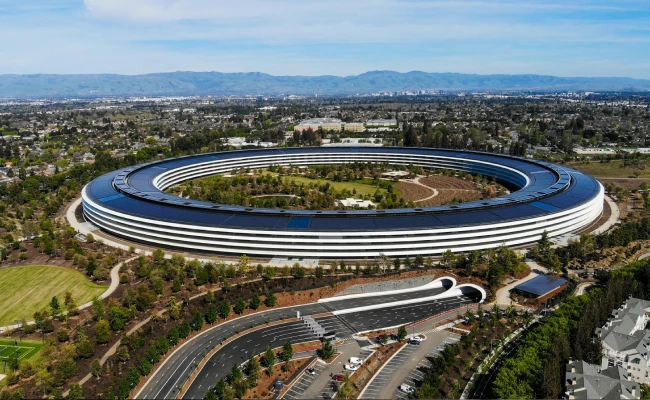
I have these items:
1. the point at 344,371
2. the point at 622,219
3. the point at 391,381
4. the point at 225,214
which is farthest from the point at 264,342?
the point at 622,219

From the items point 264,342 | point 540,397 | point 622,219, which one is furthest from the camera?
point 622,219

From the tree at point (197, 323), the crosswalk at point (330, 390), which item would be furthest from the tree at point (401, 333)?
the tree at point (197, 323)

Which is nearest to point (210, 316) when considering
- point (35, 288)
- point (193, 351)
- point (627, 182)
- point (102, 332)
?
point (193, 351)

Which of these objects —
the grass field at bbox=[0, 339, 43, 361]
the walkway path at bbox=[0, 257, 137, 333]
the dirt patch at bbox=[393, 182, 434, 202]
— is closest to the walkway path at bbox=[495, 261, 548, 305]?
the dirt patch at bbox=[393, 182, 434, 202]

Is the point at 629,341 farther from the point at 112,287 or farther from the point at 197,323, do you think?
the point at 112,287

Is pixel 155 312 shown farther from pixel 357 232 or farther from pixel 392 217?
pixel 392 217

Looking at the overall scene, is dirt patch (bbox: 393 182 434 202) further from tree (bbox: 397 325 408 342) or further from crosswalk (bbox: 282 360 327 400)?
crosswalk (bbox: 282 360 327 400)
